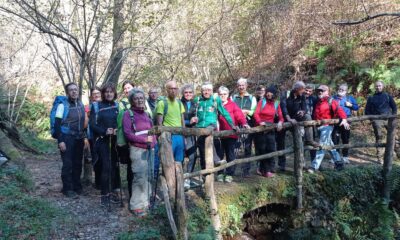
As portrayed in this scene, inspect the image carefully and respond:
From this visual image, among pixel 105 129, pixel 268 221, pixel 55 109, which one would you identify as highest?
pixel 55 109

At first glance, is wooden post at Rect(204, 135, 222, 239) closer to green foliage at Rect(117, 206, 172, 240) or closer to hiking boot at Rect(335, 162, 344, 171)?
green foliage at Rect(117, 206, 172, 240)

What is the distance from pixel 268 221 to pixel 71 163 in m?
4.02

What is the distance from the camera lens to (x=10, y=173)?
275 inches

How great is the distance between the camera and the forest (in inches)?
224

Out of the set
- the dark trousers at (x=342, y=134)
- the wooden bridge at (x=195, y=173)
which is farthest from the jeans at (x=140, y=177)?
the dark trousers at (x=342, y=134)

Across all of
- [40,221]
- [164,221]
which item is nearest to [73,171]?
[40,221]

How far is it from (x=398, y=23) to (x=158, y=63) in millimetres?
8798

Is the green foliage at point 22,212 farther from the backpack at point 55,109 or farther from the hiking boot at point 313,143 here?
the hiking boot at point 313,143

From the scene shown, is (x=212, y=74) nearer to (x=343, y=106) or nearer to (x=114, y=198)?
(x=343, y=106)

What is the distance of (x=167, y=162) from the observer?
478 cm

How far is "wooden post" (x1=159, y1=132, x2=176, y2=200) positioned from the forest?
692 millimetres

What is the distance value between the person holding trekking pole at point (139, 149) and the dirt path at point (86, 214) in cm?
29

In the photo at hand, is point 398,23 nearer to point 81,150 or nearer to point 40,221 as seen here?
point 81,150

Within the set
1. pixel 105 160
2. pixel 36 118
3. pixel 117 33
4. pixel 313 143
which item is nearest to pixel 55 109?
pixel 105 160
